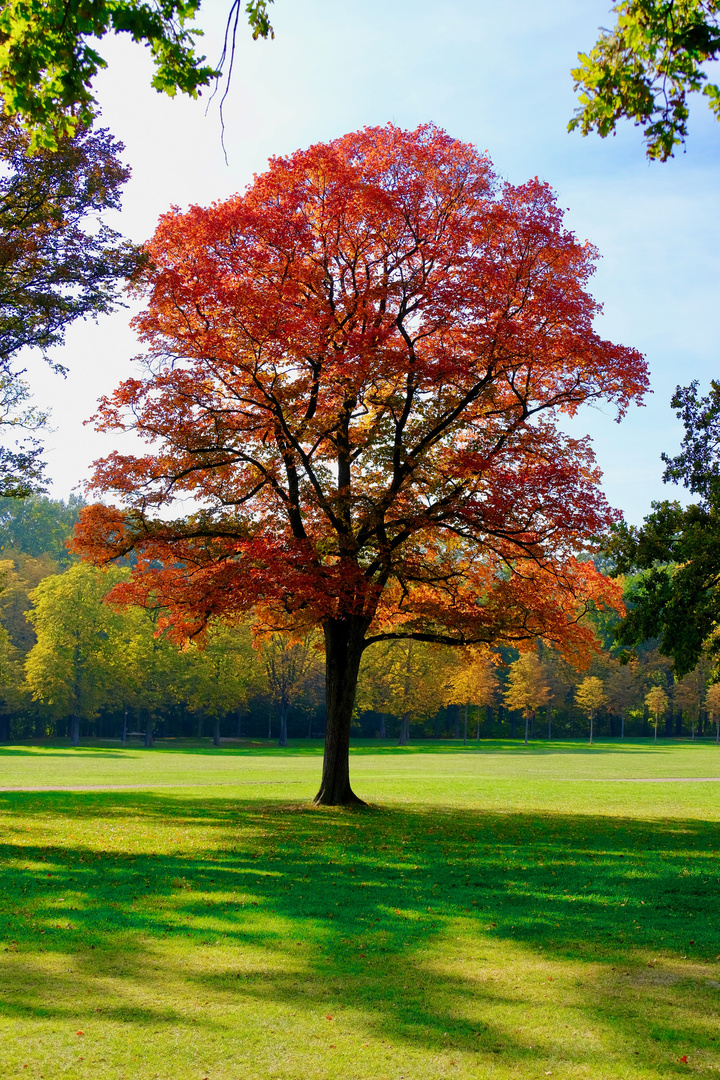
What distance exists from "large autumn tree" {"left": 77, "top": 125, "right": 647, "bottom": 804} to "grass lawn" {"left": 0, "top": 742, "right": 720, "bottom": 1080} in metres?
4.95

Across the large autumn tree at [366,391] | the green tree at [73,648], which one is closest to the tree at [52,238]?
the large autumn tree at [366,391]

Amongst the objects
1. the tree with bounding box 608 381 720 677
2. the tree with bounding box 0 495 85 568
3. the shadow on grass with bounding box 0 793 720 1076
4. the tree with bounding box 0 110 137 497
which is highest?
the tree with bounding box 0 495 85 568

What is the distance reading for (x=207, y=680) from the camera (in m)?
65.0

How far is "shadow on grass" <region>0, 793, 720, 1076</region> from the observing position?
6.18m

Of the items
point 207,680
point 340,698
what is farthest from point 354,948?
point 207,680

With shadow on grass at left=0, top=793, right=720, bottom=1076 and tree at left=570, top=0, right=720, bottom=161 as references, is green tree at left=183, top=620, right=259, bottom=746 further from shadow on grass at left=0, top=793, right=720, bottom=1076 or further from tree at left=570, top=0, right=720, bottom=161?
tree at left=570, top=0, right=720, bottom=161

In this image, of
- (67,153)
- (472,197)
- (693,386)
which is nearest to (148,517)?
(67,153)

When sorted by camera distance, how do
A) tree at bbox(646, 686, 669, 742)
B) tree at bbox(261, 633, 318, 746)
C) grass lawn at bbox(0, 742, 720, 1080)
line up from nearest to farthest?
grass lawn at bbox(0, 742, 720, 1080)
tree at bbox(261, 633, 318, 746)
tree at bbox(646, 686, 669, 742)

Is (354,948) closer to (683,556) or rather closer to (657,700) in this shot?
(683,556)

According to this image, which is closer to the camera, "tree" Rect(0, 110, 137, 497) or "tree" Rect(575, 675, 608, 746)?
"tree" Rect(0, 110, 137, 497)

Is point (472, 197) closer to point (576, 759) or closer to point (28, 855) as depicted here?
point (28, 855)

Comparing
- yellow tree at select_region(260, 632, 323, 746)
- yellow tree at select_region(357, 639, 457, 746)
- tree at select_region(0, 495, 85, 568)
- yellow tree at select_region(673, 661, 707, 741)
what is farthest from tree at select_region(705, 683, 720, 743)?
tree at select_region(0, 495, 85, 568)

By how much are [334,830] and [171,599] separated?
633 centimetres

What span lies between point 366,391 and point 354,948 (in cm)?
1329
